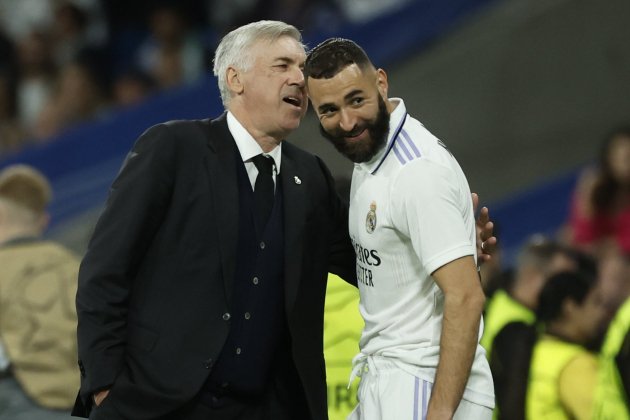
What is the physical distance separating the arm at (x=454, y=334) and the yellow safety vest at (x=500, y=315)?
202 cm

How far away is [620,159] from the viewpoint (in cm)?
831

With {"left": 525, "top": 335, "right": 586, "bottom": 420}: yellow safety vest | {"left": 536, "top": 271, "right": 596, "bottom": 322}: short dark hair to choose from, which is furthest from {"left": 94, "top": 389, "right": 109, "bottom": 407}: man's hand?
{"left": 536, "top": 271, "right": 596, "bottom": 322}: short dark hair

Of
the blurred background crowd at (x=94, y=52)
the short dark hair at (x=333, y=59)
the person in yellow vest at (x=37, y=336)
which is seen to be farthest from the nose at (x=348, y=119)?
the blurred background crowd at (x=94, y=52)

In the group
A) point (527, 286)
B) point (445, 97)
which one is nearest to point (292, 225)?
point (527, 286)

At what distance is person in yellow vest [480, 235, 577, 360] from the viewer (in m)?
5.77

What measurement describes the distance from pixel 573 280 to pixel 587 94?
12.0 ft

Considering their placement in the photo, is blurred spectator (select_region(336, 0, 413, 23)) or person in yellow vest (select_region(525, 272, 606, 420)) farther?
blurred spectator (select_region(336, 0, 413, 23))

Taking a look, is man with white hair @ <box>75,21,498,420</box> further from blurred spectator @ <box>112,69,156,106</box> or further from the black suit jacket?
blurred spectator @ <box>112,69,156,106</box>

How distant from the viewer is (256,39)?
3963 mm

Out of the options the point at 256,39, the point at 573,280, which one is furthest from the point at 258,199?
the point at 573,280

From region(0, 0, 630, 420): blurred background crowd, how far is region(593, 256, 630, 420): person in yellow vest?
71 cm

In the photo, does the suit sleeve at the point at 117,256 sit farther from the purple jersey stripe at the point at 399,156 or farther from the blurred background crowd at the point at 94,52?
the blurred background crowd at the point at 94,52

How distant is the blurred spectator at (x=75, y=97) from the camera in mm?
10602

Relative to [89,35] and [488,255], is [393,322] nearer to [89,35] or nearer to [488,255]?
[488,255]
